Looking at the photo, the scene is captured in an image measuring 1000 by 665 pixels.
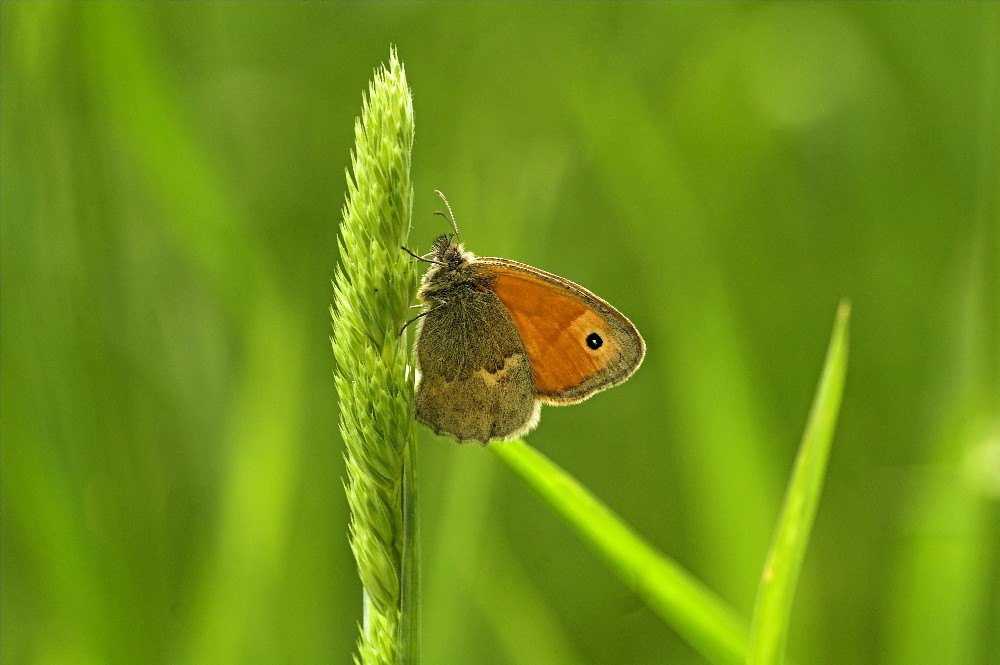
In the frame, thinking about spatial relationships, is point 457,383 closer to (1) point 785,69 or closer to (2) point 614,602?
(2) point 614,602

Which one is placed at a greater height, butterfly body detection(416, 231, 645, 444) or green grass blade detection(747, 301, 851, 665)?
butterfly body detection(416, 231, 645, 444)

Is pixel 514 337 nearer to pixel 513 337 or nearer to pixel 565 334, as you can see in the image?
pixel 513 337

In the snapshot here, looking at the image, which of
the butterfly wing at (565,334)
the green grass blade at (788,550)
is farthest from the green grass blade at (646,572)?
the butterfly wing at (565,334)

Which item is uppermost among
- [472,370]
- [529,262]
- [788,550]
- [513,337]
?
[529,262]

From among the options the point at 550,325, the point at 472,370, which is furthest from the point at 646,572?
the point at 550,325

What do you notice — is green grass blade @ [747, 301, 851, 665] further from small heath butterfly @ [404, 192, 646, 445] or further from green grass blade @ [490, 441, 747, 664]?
small heath butterfly @ [404, 192, 646, 445]

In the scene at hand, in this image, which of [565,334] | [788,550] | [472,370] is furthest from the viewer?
[565,334]

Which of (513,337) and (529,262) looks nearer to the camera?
(513,337)

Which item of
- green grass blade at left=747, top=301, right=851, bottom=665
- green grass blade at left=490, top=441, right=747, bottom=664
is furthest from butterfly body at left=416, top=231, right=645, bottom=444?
green grass blade at left=747, top=301, right=851, bottom=665
